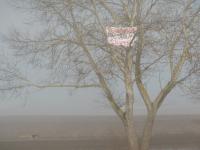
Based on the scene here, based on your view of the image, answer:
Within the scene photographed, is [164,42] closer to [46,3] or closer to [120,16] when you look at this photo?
[120,16]

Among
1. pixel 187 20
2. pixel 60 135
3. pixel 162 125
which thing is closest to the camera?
pixel 187 20

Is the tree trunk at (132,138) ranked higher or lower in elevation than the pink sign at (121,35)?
lower

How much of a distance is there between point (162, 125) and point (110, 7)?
41398mm

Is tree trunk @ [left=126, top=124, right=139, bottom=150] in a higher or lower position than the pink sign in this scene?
Result: lower

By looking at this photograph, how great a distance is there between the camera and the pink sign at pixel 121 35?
16547 millimetres

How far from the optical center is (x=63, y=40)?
17250 mm

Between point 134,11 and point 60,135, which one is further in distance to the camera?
point 60,135

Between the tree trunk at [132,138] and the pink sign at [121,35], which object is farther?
the tree trunk at [132,138]

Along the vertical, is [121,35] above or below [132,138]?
above

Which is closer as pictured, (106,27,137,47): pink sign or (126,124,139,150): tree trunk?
(106,27,137,47): pink sign

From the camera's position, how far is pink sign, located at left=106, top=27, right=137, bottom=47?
16547 millimetres

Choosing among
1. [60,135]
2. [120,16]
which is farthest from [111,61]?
[60,135]

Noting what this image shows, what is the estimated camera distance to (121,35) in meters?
16.6

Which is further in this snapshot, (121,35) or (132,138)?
(132,138)
